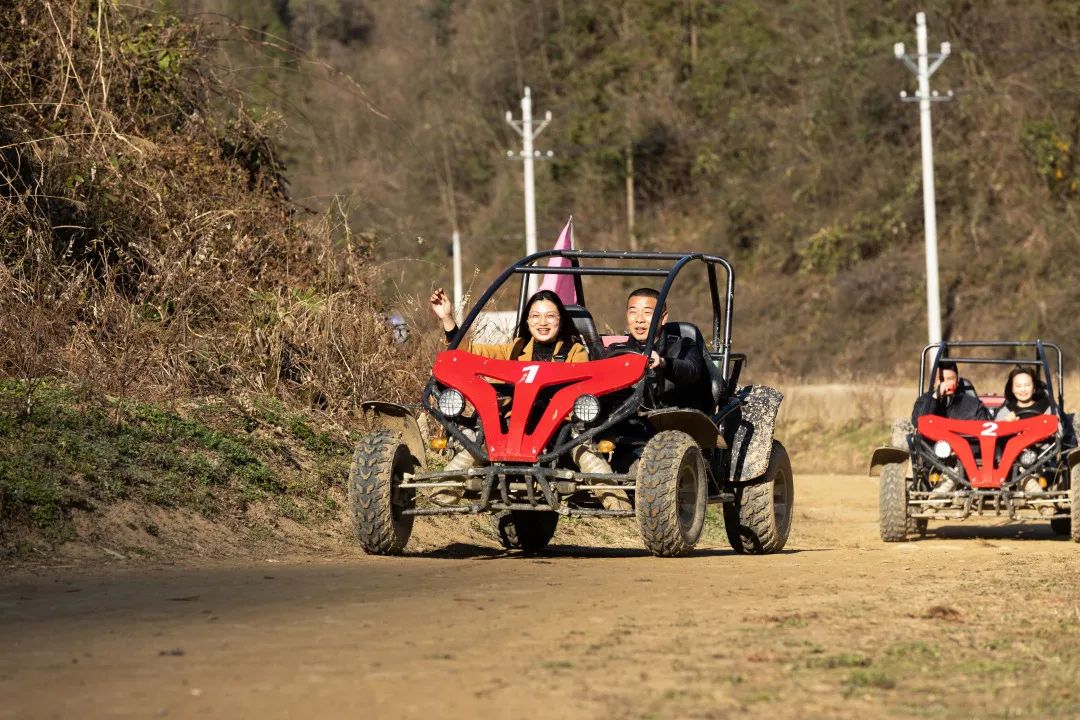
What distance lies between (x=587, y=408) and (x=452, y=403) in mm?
818

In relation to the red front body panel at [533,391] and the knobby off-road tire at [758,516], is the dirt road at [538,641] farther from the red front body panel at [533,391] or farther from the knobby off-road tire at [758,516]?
the knobby off-road tire at [758,516]

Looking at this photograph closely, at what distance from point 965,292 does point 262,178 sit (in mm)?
25579

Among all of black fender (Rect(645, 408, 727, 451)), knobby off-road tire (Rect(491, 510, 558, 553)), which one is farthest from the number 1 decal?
knobby off-road tire (Rect(491, 510, 558, 553))

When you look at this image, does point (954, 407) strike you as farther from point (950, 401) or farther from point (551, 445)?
point (551, 445)

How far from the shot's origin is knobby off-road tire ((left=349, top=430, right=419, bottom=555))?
10.2 meters

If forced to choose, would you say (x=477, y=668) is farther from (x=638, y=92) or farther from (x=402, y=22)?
(x=402, y=22)

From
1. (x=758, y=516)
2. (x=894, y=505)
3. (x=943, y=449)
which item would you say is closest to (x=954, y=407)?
(x=943, y=449)

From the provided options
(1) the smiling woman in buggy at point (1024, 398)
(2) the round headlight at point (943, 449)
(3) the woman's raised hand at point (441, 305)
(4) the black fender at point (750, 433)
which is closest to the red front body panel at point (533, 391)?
(3) the woman's raised hand at point (441, 305)

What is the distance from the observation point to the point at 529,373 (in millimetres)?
10094

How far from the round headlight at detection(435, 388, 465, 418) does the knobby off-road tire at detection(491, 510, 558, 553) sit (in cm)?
162

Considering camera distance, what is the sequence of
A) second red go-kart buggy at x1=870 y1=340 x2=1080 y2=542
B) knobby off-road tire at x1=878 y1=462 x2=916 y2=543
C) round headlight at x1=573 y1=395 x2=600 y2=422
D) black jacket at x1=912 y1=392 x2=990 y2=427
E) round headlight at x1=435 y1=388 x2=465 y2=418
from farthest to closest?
1. black jacket at x1=912 y1=392 x2=990 y2=427
2. knobby off-road tire at x1=878 y1=462 x2=916 y2=543
3. second red go-kart buggy at x1=870 y1=340 x2=1080 y2=542
4. round headlight at x1=435 y1=388 x2=465 y2=418
5. round headlight at x1=573 y1=395 x2=600 y2=422

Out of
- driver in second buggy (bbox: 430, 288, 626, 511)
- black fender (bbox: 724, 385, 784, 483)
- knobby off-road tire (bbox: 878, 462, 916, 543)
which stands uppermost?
driver in second buggy (bbox: 430, 288, 626, 511)

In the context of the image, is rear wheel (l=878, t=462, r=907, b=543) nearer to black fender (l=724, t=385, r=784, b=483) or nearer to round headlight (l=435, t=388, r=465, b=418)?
black fender (l=724, t=385, r=784, b=483)

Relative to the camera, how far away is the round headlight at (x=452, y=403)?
1022cm
